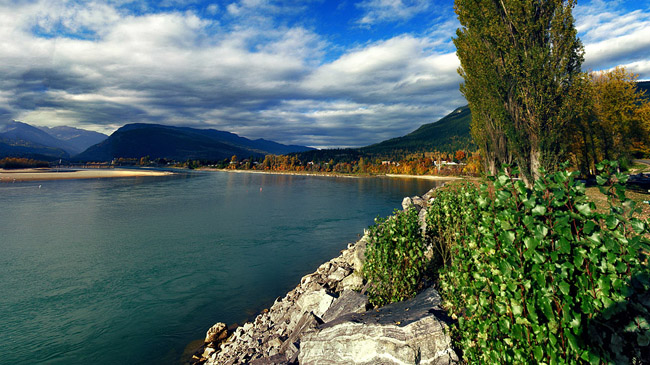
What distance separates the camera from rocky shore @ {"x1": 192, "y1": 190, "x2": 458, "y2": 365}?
5965mm

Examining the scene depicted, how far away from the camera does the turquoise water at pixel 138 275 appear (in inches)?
546

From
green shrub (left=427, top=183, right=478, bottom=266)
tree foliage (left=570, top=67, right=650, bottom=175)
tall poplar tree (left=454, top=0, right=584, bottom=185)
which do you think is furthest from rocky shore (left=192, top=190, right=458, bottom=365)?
tree foliage (left=570, top=67, right=650, bottom=175)

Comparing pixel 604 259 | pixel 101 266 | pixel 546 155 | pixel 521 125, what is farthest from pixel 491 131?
pixel 101 266

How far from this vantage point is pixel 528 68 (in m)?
23.9

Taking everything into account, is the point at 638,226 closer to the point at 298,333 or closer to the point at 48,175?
the point at 298,333

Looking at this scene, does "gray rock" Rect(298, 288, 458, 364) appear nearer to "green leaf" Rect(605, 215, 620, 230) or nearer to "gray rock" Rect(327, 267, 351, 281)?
"green leaf" Rect(605, 215, 620, 230)

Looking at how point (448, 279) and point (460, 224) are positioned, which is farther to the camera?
point (460, 224)

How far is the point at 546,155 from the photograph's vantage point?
2419 cm

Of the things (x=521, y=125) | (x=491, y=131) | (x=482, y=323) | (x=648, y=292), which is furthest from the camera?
(x=491, y=131)

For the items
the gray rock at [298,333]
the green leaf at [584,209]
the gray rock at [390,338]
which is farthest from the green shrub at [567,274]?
the gray rock at [298,333]

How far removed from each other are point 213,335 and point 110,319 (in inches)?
260

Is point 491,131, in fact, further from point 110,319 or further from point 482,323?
point 110,319

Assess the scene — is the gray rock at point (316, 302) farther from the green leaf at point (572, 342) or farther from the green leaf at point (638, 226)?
the green leaf at point (638, 226)

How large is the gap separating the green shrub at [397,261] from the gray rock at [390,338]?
488 mm
